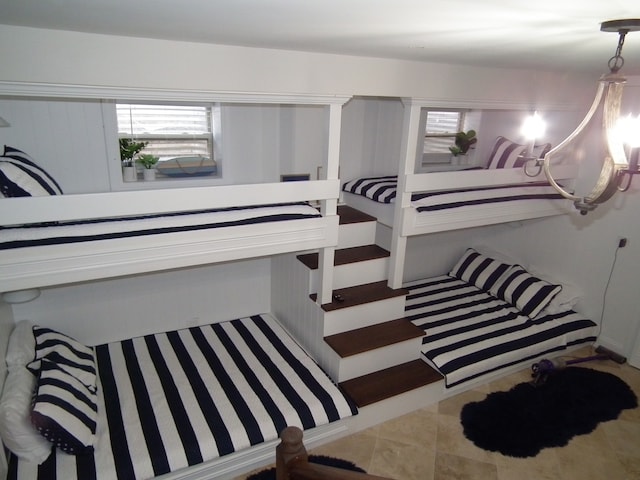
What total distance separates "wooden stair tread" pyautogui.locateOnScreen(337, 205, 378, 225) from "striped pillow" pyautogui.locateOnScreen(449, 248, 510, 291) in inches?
62.3

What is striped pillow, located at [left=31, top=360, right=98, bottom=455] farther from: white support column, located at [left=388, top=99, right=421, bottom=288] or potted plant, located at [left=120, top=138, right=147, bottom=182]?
white support column, located at [left=388, top=99, right=421, bottom=288]

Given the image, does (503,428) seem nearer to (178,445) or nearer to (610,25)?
(178,445)

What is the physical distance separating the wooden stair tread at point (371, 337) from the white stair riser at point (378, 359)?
0.14 feet

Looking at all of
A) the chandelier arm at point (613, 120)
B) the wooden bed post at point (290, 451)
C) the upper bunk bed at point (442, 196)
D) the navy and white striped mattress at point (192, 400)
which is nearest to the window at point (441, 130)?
the upper bunk bed at point (442, 196)

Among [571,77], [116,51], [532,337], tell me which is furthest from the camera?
[532,337]

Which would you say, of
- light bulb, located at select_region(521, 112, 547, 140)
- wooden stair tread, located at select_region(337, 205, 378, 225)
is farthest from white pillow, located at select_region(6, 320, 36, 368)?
light bulb, located at select_region(521, 112, 547, 140)

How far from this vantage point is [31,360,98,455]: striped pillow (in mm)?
2248

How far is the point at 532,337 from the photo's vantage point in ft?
12.2

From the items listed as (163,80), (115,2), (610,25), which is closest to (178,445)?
(163,80)

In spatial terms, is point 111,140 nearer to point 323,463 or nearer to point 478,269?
point 323,463

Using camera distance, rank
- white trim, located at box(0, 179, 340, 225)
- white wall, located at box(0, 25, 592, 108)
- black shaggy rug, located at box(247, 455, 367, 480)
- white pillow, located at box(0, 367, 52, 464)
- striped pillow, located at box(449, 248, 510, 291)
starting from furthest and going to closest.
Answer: striped pillow, located at box(449, 248, 510, 291)
black shaggy rug, located at box(247, 455, 367, 480)
white pillow, located at box(0, 367, 52, 464)
white trim, located at box(0, 179, 340, 225)
white wall, located at box(0, 25, 592, 108)

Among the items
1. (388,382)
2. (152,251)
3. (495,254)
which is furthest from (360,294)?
(495,254)

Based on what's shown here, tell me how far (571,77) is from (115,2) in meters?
3.35

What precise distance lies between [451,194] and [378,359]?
1.30 metres
